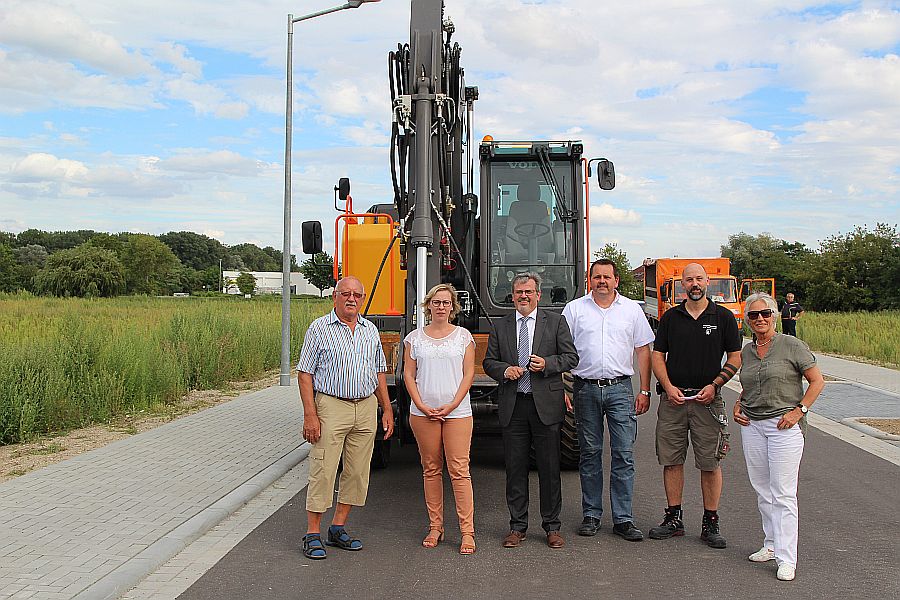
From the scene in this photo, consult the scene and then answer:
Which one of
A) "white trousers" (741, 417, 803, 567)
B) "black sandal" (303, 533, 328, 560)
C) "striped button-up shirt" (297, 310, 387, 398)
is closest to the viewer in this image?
"white trousers" (741, 417, 803, 567)

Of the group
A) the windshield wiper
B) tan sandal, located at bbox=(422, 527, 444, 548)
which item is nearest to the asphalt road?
tan sandal, located at bbox=(422, 527, 444, 548)

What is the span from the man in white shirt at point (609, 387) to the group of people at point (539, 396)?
0.03 feet

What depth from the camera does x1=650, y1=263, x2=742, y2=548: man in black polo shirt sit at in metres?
6.57

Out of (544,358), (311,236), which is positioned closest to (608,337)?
(544,358)

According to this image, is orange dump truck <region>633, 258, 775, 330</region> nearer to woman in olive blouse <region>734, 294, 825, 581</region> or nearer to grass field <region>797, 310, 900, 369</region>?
grass field <region>797, 310, 900, 369</region>

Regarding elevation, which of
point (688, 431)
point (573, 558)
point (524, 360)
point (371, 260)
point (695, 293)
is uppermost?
point (371, 260)

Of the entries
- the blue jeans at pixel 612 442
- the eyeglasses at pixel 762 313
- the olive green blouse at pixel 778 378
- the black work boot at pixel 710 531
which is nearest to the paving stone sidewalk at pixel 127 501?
the blue jeans at pixel 612 442

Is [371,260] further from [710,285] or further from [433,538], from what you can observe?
[710,285]

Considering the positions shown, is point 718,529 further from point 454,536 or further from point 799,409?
point 454,536

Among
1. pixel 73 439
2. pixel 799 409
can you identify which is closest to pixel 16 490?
pixel 73 439

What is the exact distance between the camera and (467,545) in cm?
640

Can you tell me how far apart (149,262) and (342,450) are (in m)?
106

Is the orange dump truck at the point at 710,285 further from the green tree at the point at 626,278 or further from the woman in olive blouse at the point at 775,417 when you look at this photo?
the woman in olive blouse at the point at 775,417

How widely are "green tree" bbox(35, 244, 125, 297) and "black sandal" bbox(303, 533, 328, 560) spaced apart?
6511cm
